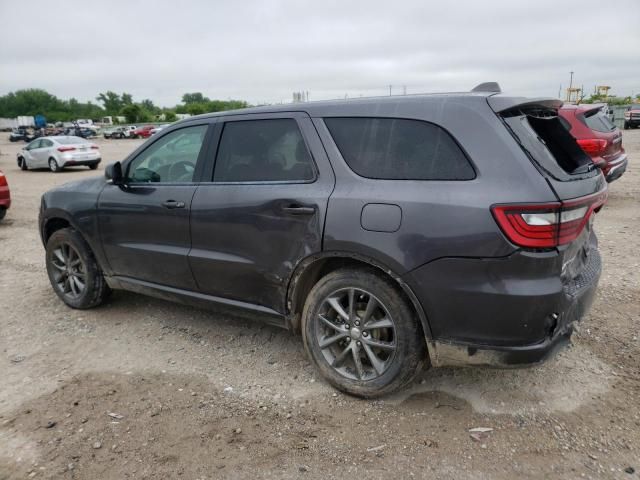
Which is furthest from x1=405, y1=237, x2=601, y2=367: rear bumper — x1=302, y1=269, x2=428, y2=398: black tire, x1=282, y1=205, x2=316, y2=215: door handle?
x1=282, y1=205, x2=316, y2=215: door handle

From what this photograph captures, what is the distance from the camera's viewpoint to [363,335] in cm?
303

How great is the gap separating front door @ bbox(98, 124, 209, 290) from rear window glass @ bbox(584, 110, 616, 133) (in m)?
7.04

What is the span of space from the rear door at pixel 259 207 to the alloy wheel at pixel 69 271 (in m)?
1.62

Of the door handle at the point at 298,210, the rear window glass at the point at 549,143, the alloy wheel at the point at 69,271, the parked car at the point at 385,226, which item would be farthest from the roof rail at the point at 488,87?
the alloy wheel at the point at 69,271

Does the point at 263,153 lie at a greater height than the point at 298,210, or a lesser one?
greater

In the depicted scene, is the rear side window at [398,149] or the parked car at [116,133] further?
Result: the parked car at [116,133]

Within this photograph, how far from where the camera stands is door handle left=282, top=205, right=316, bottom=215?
3037 mm

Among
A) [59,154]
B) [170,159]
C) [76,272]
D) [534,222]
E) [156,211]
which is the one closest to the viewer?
[534,222]

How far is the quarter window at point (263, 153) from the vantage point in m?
3.25

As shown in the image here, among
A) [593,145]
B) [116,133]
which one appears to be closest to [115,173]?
[593,145]

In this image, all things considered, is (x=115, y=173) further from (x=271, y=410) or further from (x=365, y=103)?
(x=271, y=410)

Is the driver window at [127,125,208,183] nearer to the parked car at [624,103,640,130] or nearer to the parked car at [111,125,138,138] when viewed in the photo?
the parked car at [624,103,640,130]

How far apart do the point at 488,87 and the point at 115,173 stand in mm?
2917

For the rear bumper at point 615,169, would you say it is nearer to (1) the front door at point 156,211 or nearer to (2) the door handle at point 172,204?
(1) the front door at point 156,211
